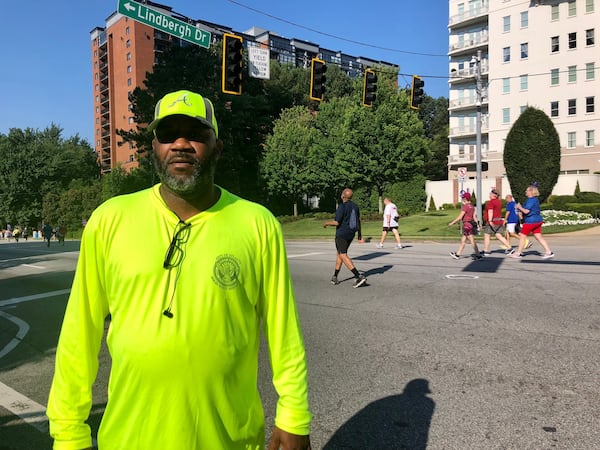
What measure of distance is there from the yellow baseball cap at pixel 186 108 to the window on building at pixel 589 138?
2147 inches

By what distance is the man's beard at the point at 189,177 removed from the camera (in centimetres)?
178

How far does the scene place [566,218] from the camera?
26.3 meters

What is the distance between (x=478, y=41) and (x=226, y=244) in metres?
65.4

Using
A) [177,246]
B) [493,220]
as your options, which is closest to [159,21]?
[493,220]

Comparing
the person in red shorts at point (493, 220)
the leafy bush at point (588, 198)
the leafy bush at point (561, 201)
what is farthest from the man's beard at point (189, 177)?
the leafy bush at point (588, 198)

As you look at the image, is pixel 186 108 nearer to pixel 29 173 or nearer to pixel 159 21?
pixel 159 21

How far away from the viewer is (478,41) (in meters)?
58.9

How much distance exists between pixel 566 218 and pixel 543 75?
3003cm

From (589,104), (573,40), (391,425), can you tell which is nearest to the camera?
(391,425)

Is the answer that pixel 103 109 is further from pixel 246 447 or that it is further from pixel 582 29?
pixel 246 447

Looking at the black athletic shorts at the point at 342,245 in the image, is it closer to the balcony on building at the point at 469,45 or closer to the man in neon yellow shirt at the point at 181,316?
the man in neon yellow shirt at the point at 181,316

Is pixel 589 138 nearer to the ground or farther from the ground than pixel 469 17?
nearer to the ground

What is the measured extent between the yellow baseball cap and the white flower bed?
26.3 m

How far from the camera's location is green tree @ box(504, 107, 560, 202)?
3338cm
